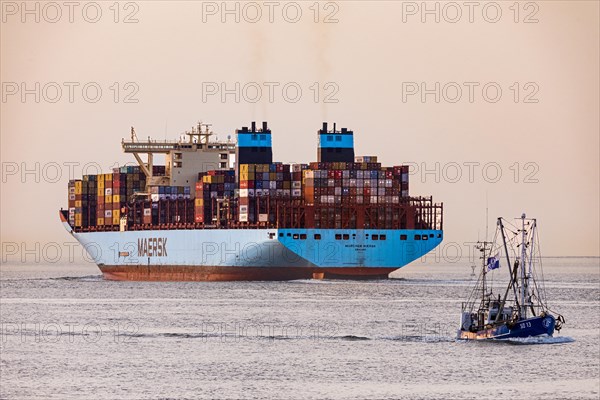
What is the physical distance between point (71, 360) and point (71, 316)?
25.8m

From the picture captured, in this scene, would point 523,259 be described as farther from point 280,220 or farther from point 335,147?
point 335,147

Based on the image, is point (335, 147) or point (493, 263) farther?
point (335, 147)

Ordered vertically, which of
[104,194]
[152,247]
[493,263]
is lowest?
[493,263]

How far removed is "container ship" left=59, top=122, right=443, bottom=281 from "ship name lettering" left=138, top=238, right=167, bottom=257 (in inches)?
3.8

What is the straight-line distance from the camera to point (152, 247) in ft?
464

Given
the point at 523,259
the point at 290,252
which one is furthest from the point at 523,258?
the point at 290,252

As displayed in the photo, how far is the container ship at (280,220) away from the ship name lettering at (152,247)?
97 millimetres

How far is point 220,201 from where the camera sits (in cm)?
13312

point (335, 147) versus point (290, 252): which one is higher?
point (335, 147)

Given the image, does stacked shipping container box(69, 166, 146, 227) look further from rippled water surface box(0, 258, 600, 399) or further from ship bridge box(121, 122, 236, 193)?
rippled water surface box(0, 258, 600, 399)

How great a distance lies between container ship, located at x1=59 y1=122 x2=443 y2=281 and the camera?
126938 mm

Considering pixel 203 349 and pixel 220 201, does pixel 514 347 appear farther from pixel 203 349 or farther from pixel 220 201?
pixel 220 201

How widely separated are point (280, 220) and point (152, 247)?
1931cm

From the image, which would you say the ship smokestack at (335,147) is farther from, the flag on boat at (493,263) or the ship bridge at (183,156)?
the flag on boat at (493,263)
